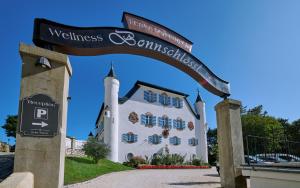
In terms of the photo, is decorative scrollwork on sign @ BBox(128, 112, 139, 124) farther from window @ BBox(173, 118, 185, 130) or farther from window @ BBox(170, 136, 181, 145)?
window @ BBox(173, 118, 185, 130)

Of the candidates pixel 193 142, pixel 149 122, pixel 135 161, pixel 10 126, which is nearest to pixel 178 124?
pixel 193 142

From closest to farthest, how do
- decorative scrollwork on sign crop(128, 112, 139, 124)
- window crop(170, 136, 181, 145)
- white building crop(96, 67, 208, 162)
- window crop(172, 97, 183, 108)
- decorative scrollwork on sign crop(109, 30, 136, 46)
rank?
decorative scrollwork on sign crop(109, 30, 136, 46) → white building crop(96, 67, 208, 162) → decorative scrollwork on sign crop(128, 112, 139, 124) → window crop(170, 136, 181, 145) → window crop(172, 97, 183, 108)

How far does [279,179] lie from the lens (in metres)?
5.82

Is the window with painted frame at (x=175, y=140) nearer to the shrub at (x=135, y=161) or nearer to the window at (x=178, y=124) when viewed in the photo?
the window at (x=178, y=124)

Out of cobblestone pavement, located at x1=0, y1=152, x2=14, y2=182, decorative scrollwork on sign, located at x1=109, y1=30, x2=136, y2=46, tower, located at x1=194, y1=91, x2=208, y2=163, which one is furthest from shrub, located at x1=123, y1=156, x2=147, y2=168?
decorative scrollwork on sign, located at x1=109, y1=30, x2=136, y2=46

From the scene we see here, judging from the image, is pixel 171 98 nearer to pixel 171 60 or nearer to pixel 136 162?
pixel 136 162

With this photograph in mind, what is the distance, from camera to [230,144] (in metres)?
→ 8.21

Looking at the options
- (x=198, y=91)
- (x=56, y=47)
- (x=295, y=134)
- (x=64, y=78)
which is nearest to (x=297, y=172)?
(x=64, y=78)

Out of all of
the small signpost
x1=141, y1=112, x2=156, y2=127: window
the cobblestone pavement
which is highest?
x1=141, y1=112, x2=156, y2=127: window

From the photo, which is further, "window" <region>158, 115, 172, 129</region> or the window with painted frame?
the window with painted frame

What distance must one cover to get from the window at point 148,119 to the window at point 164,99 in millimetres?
2581

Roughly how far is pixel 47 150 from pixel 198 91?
34378 mm

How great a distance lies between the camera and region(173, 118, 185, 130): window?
34.2 metres

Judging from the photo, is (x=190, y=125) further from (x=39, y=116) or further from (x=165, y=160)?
(x=39, y=116)
